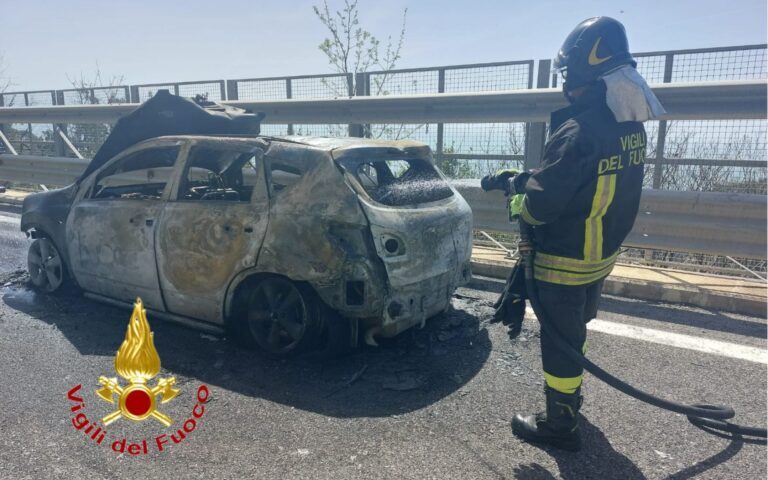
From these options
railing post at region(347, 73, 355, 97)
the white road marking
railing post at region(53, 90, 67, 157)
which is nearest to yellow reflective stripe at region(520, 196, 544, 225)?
the white road marking

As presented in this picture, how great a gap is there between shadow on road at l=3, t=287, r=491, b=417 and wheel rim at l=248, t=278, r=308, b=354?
13 centimetres

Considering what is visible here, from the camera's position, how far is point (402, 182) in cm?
392

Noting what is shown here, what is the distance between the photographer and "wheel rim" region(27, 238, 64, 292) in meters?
4.92

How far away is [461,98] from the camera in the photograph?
22.3ft

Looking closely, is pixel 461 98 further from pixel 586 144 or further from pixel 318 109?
pixel 586 144

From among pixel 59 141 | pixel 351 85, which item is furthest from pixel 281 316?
pixel 59 141

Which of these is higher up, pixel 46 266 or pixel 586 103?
pixel 586 103

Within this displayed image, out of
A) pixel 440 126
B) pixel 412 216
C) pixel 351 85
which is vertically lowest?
pixel 412 216

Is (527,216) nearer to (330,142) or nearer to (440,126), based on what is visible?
(330,142)

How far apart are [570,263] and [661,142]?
14.6 feet

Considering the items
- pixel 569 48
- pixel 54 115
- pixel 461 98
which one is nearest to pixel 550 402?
pixel 569 48

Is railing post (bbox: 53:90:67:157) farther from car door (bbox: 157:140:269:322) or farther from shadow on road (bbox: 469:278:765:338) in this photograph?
shadow on road (bbox: 469:278:765:338)

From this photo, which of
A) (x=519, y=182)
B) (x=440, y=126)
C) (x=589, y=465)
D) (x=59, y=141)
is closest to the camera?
(x=589, y=465)

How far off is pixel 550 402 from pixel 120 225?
3.41 meters
